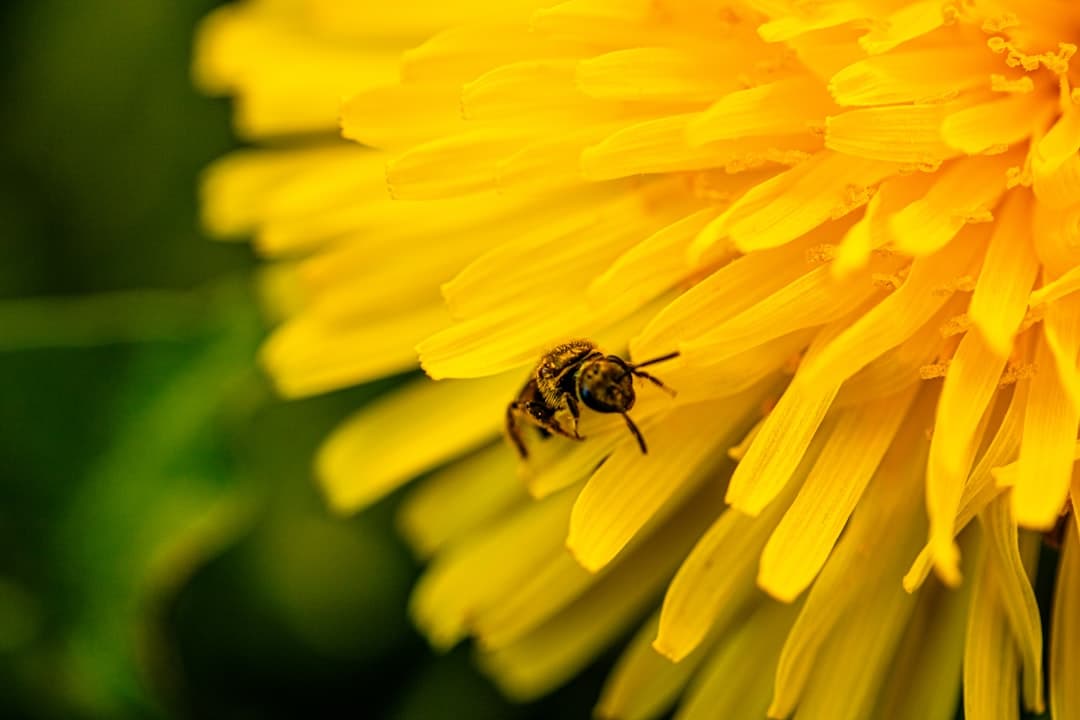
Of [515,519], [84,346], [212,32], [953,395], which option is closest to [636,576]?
[515,519]

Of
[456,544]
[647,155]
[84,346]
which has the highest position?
[647,155]

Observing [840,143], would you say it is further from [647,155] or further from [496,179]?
[496,179]

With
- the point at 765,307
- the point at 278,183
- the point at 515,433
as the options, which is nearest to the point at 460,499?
the point at 515,433

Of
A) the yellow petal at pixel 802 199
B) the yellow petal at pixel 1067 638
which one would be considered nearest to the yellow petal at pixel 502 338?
the yellow petal at pixel 802 199

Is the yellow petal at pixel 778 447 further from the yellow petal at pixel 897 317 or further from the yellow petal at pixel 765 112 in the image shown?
the yellow petal at pixel 765 112

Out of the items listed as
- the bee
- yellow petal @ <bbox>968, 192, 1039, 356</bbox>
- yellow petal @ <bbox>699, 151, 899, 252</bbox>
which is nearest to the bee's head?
the bee

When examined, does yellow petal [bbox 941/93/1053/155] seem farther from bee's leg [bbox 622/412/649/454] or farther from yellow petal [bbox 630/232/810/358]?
bee's leg [bbox 622/412/649/454]
